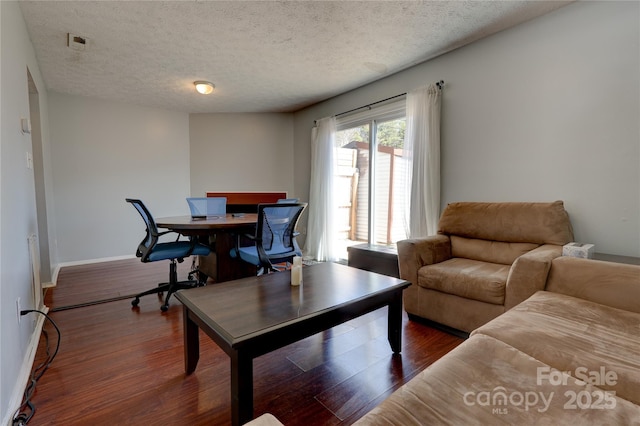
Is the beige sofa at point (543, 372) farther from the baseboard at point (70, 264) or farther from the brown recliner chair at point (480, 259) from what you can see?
the baseboard at point (70, 264)

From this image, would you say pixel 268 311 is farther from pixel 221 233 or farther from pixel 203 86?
pixel 203 86

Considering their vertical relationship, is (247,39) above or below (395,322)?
above

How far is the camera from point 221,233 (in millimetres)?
3059

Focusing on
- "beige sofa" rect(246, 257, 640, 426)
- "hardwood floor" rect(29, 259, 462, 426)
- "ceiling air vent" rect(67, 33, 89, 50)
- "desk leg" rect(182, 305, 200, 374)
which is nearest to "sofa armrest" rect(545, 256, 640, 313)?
"beige sofa" rect(246, 257, 640, 426)

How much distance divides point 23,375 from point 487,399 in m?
2.27

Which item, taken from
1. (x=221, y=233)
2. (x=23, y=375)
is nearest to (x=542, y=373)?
(x=23, y=375)

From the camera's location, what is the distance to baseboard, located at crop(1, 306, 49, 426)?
1.34m

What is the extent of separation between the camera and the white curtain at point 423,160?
3148mm

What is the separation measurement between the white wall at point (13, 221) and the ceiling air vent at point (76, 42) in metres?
0.44

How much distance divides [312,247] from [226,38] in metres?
3.14

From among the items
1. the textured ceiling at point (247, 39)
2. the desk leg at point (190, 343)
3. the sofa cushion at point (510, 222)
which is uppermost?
the textured ceiling at point (247, 39)

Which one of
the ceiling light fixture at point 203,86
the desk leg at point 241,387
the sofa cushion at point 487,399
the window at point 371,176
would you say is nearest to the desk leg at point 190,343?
the desk leg at point 241,387

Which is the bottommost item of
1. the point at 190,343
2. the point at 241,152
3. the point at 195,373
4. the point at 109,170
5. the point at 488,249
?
the point at 195,373

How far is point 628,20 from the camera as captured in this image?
2096 millimetres
